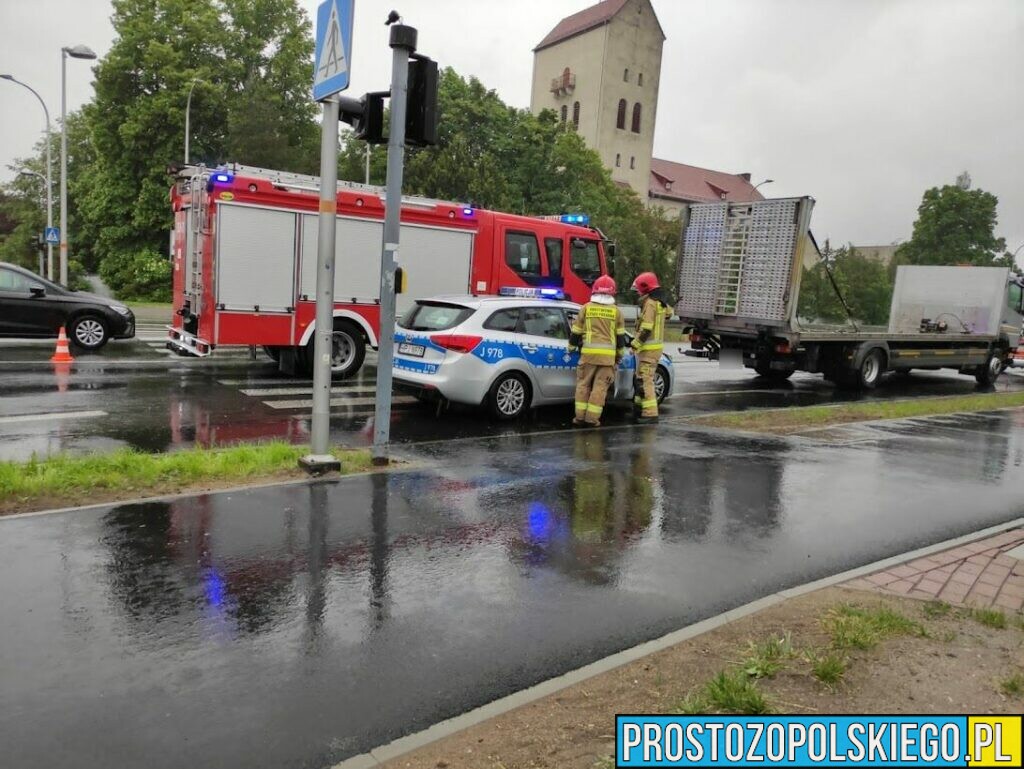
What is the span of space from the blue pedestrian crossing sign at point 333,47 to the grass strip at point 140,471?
310cm

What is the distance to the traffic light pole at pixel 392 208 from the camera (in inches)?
279

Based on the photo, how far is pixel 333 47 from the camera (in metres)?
6.62

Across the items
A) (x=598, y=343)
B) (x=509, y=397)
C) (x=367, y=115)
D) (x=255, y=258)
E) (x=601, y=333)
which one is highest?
(x=367, y=115)

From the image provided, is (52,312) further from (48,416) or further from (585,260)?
(585,260)

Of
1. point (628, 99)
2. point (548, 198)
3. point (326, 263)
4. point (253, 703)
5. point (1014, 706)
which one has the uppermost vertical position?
point (628, 99)

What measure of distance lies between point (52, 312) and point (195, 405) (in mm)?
6551

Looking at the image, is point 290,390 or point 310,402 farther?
point 290,390

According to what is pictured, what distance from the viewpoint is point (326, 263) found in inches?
267

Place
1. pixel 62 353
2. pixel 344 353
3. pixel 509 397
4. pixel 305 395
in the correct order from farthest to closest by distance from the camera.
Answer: pixel 62 353 → pixel 344 353 → pixel 305 395 → pixel 509 397

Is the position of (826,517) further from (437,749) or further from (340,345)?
(340,345)

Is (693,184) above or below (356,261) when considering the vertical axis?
above

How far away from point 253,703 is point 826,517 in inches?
189

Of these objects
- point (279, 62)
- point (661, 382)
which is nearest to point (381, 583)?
point (661, 382)

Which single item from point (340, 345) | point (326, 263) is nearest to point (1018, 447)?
A: point (326, 263)
